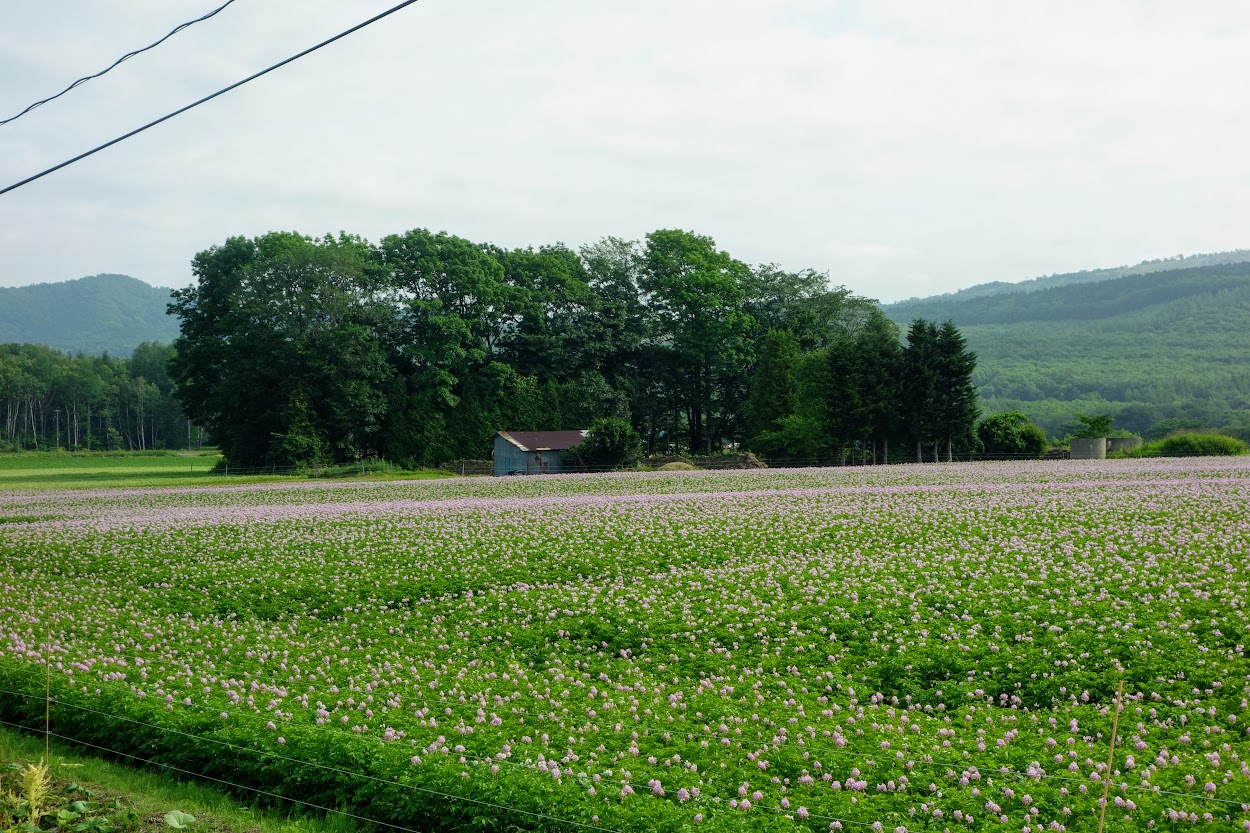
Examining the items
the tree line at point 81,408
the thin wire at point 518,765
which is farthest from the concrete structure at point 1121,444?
the tree line at point 81,408

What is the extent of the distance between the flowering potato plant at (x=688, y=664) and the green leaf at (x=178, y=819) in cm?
108

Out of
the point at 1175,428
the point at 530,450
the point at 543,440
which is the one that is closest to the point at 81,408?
the point at 543,440

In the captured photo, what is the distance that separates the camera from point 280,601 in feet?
56.6

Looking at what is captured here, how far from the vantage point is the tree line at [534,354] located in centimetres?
6919

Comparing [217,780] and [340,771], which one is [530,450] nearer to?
[217,780]

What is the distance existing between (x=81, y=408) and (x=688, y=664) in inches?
6379

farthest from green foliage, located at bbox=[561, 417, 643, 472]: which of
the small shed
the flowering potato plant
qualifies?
the flowering potato plant

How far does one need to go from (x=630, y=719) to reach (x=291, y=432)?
Result: 62465mm

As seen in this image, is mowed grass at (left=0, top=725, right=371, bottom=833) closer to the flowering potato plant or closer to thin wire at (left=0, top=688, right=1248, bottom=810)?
the flowering potato plant

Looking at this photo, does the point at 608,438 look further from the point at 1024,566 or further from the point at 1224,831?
the point at 1224,831

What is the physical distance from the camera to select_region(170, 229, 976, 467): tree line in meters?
69.2

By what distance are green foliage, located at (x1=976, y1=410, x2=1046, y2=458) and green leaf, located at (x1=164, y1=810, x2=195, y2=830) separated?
68892 mm

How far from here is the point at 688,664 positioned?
1246 centimetres

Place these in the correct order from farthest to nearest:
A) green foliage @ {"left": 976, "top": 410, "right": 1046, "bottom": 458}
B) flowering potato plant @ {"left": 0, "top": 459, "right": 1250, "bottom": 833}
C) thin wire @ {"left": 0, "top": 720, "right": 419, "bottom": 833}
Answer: green foliage @ {"left": 976, "top": 410, "right": 1046, "bottom": 458}
thin wire @ {"left": 0, "top": 720, "right": 419, "bottom": 833}
flowering potato plant @ {"left": 0, "top": 459, "right": 1250, "bottom": 833}
